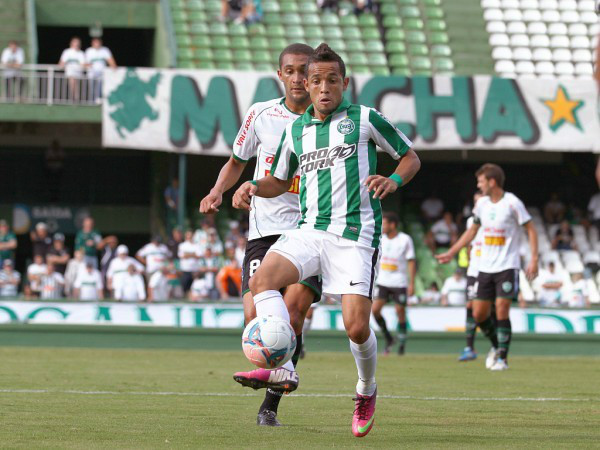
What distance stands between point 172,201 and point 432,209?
608 cm

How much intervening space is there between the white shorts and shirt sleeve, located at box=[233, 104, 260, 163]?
111 centimetres

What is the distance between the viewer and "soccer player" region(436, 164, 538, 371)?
14.4 meters

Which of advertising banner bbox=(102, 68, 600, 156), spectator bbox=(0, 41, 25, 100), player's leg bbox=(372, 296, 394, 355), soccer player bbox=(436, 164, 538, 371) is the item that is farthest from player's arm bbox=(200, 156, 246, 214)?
spectator bbox=(0, 41, 25, 100)

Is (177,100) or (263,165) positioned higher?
(177,100)

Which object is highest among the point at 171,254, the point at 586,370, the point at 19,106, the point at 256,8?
the point at 256,8

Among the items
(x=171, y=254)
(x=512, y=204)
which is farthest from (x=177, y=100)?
(x=512, y=204)

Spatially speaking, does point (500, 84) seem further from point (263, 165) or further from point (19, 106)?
point (263, 165)

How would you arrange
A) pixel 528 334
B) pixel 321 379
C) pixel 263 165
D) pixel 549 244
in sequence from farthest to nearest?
pixel 549 244
pixel 528 334
pixel 321 379
pixel 263 165

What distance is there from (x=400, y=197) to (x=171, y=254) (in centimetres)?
816

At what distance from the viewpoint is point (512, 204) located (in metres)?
14.5

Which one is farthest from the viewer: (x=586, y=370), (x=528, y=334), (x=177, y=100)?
(x=177, y=100)

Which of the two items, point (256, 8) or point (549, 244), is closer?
point (549, 244)

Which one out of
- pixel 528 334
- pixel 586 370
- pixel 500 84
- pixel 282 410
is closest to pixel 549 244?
Answer: pixel 500 84

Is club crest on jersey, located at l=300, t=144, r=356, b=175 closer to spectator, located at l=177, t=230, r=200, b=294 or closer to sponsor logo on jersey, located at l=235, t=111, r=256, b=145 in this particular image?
sponsor logo on jersey, located at l=235, t=111, r=256, b=145
